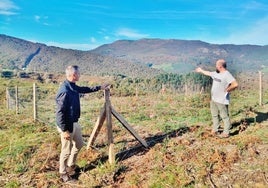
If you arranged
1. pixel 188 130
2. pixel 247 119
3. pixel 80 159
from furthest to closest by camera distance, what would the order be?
pixel 247 119 < pixel 188 130 < pixel 80 159

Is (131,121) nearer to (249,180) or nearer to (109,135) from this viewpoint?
(109,135)

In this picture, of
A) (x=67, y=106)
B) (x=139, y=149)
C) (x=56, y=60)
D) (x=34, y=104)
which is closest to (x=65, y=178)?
(x=67, y=106)

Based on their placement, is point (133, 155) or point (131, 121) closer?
point (133, 155)

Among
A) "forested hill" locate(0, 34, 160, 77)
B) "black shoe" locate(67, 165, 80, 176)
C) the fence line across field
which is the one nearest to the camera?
"black shoe" locate(67, 165, 80, 176)

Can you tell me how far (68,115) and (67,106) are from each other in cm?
18

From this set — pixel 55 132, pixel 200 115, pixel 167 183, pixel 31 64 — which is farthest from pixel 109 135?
pixel 31 64

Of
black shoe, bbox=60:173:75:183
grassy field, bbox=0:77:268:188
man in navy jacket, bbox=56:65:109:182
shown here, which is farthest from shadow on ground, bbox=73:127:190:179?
man in navy jacket, bbox=56:65:109:182

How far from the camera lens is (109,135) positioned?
7.04 metres

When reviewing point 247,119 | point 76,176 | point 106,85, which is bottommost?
point 76,176

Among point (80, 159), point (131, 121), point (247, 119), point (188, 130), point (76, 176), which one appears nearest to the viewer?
point (76, 176)

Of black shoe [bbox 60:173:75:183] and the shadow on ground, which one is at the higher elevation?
the shadow on ground

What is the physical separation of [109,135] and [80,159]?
3.89 ft

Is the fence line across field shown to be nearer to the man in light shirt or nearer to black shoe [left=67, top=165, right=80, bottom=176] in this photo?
black shoe [left=67, top=165, right=80, bottom=176]

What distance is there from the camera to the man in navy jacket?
19.7 ft
